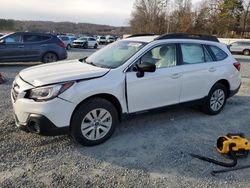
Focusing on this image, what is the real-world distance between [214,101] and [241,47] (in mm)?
24077

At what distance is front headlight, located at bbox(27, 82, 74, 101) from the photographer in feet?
11.6

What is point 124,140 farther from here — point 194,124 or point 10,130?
point 10,130

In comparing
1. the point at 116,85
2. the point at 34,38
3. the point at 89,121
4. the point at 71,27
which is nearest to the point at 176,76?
the point at 116,85

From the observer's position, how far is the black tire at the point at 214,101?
17.8 ft

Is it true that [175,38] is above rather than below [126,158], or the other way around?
above

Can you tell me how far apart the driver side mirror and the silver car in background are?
82.5 ft

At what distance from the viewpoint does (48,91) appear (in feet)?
11.7

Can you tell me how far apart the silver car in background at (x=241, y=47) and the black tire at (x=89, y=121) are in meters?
25.7

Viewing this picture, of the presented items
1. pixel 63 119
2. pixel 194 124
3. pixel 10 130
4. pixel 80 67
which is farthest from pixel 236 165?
pixel 10 130

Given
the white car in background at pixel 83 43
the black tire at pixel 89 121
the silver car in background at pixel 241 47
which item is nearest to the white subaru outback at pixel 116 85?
the black tire at pixel 89 121

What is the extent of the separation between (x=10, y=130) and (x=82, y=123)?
1418mm

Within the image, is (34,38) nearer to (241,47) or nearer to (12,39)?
(12,39)

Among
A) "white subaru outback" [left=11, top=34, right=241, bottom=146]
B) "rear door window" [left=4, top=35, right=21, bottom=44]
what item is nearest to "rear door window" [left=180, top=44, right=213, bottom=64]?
"white subaru outback" [left=11, top=34, right=241, bottom=146]

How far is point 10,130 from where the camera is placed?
4383 mm
